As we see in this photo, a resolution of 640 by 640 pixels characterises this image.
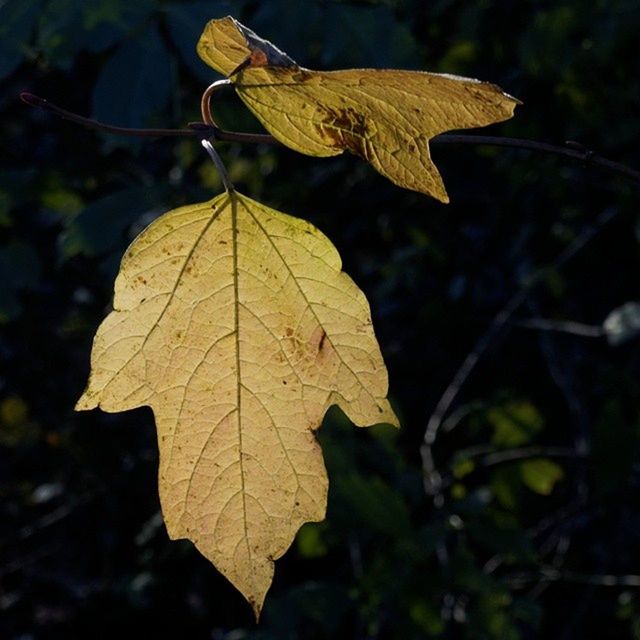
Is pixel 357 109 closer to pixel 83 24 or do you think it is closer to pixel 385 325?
pixel 83 24

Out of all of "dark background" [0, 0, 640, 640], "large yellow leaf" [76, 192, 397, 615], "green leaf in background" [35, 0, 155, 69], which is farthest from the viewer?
"dark background" [0, 0, 640, 640]

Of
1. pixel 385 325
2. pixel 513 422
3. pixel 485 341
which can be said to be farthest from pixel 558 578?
pixel 385 325

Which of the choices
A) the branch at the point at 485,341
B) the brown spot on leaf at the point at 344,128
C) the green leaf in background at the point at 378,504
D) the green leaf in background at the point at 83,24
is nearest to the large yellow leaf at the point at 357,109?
the brown spot on leaf at the point at 344,128

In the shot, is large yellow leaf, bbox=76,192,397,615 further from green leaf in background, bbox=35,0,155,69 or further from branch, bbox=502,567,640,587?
branch, bbox=502,567,640,587

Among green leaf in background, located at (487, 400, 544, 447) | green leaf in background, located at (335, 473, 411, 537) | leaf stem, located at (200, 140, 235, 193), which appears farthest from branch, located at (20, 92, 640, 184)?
green leaf in background, located at (487, 400, 544, 447)

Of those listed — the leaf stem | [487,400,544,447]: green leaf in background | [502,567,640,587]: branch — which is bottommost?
[502,567,640,587]: branch

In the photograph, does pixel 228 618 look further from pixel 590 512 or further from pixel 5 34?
pixel 5 34

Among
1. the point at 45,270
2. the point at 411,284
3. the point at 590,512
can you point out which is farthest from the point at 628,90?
the point at 45,270
